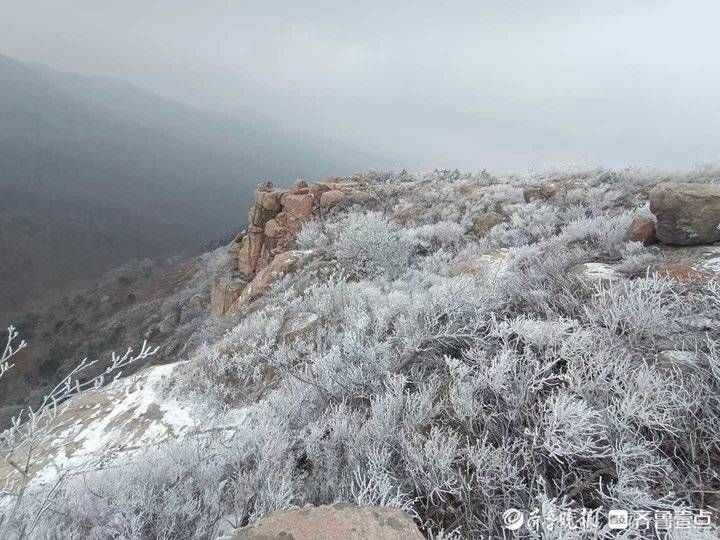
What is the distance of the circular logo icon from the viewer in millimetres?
1813

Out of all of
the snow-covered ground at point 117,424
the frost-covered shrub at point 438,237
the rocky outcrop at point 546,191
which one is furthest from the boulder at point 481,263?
the rocky outcrop at point 546,191

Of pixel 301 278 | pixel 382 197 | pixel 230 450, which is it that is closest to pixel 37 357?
pixel 382 197

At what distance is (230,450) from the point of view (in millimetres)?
2885

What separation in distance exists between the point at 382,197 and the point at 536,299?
51.5ft

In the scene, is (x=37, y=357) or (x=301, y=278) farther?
(x=37, y=357)

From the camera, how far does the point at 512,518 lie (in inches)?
73.9

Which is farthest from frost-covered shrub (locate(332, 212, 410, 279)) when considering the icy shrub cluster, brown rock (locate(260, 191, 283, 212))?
brown rock (locate(260, 191, 283, 212))

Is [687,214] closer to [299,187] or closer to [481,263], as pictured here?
[481,263]

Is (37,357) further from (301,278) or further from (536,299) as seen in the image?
(536,299)

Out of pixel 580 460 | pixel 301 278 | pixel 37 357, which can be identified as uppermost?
pixel 580 460

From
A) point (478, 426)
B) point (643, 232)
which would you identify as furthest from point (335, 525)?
point (643, 232)

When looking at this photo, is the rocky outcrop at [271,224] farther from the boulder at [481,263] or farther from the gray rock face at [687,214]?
the gray rock face at [687,214]

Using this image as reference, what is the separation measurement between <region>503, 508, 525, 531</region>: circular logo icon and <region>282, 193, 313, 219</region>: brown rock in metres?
15.8

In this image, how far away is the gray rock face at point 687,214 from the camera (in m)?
4.45
